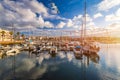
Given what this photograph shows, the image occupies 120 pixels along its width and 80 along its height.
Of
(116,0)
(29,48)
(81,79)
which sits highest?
(116,0)

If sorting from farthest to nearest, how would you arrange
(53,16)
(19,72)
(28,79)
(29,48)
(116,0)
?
(29,48) → (53,16) → (116,0) → (19,72) → (28,79)

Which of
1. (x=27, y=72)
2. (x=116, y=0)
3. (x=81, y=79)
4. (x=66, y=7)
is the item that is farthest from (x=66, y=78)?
(x=116, y=0)

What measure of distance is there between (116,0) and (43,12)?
23.9ft

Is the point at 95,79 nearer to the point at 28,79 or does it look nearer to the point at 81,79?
the point at 81,79

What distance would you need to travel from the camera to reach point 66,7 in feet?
49.9

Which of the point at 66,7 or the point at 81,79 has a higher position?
the point at 66,7

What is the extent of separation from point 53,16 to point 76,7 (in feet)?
8.97

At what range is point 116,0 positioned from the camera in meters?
14.3

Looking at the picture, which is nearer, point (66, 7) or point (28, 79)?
point (28, 79)

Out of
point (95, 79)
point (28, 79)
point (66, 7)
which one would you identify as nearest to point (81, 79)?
point (95, 79)

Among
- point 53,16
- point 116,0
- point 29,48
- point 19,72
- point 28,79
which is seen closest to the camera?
point 28,79

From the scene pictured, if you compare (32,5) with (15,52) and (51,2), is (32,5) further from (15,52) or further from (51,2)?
(15,52)

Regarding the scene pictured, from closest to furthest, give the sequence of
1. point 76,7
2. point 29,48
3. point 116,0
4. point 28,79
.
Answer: point 28,79
point 116,0
point 76,7
point 29,48

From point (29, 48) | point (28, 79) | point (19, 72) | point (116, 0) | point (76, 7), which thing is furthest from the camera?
point (29, 48)
